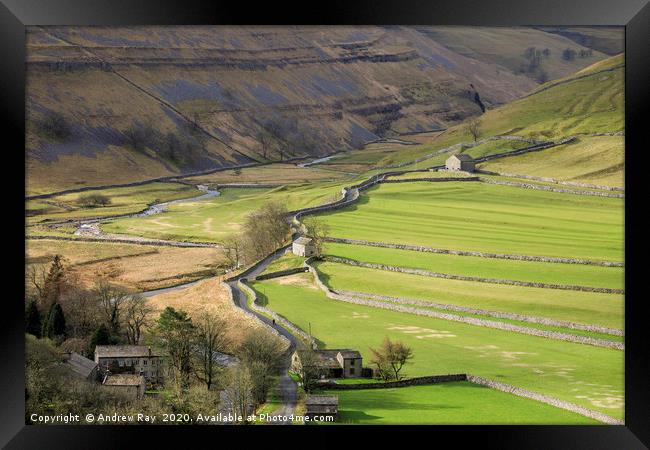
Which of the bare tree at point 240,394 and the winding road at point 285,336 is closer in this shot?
the bare tree at point 240,394

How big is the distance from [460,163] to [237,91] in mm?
40153

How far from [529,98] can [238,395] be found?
219 feet

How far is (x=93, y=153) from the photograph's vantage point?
7306 centimetres

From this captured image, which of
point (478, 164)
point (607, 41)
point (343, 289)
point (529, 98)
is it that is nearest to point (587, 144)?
point (478, 164)

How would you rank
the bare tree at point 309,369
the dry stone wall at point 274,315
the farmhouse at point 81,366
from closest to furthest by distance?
1. the farmhouse at point 81,366
2. the bare tree at point 309,369
3. the dry stone wall at point 274,315

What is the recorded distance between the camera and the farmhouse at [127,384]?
68.4 feet

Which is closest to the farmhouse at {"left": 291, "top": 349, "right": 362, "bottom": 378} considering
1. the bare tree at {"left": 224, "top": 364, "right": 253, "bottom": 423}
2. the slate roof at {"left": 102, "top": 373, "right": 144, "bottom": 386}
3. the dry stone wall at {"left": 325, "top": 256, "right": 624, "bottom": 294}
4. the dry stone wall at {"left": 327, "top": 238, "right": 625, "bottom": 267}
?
the bare tree at {"left": 224, "top": 364, "right": 253, "bottom": 423}

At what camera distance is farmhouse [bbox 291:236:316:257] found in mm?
39522

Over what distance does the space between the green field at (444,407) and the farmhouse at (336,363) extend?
0.68 m

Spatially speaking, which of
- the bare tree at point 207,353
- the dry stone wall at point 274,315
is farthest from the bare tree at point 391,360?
the bare tree at point 207,353

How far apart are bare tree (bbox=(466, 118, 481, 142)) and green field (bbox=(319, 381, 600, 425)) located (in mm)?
51199

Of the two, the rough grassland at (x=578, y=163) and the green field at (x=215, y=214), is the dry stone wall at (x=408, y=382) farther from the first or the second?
the rough grassland at (x=578, y=163)

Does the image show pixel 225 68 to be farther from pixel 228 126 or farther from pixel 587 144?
pixel 587 144

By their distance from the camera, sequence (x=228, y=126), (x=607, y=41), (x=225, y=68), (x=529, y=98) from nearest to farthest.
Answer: (x=529, y=98) < (x=228, y=126) < (x=225, y=68) < (x=607, y=41)
